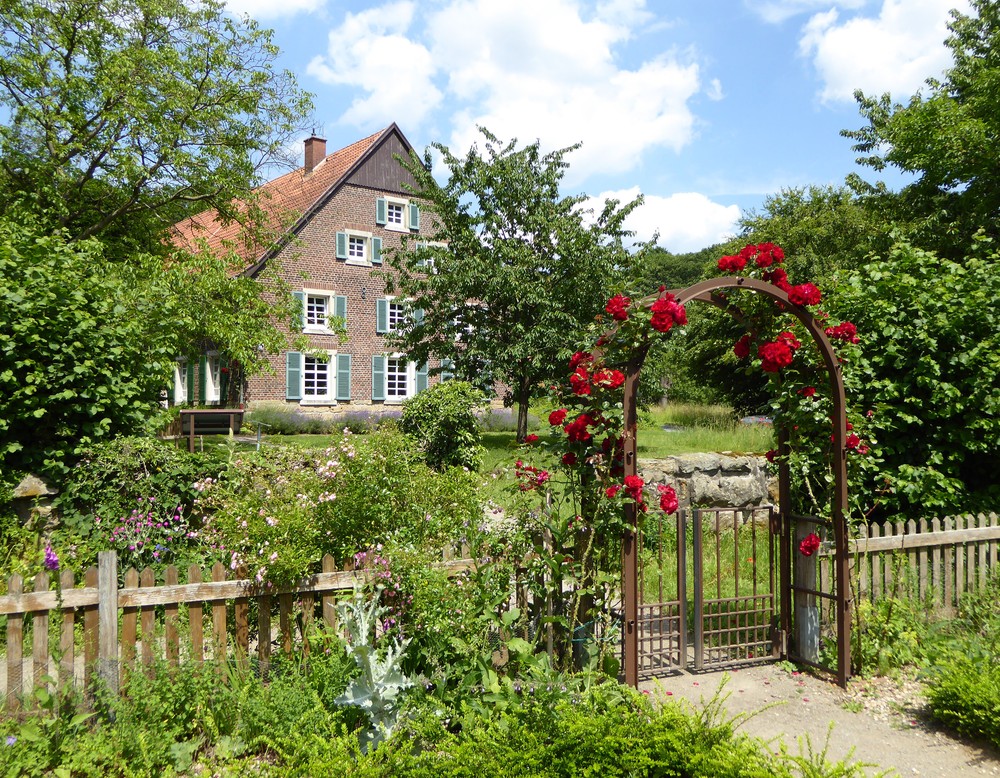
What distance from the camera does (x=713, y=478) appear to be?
375 inches

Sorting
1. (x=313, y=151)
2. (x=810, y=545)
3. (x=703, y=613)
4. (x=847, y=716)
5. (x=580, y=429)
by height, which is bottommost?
(x=847, y=716)

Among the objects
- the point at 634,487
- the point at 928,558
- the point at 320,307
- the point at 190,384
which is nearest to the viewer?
the point at 634,487

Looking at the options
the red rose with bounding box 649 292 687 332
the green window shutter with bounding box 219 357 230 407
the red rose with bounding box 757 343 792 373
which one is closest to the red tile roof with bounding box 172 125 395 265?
the green window shutter with bounding box 219 357 230 407

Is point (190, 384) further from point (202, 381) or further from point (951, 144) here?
point (951, 144)

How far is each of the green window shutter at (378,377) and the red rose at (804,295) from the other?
22.9m

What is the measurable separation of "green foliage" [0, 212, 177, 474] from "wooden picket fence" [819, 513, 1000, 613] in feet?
21.6

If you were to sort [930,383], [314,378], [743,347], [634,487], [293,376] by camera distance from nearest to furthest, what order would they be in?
1. [634,487]
2. [743,347]
3. [930,383]
4. [293,376]
5. [314,378]

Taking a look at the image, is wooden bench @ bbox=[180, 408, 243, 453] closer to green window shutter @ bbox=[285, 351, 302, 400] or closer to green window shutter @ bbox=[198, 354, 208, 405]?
green window shutter @ bbox=[285, 351, 302, 400]

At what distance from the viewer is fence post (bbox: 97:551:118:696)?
4.15 metres

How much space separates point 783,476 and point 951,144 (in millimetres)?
11819

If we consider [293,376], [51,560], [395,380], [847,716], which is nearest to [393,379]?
[395,380]

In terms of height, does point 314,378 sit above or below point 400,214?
below

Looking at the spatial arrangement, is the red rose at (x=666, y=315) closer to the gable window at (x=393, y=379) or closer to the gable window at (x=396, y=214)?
the gable window at (x=393, y=379)

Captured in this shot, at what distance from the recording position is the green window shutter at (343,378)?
2602 cm
